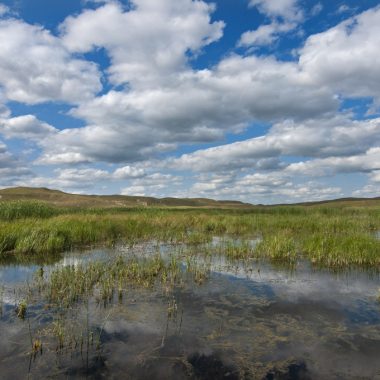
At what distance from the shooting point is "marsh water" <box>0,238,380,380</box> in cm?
658

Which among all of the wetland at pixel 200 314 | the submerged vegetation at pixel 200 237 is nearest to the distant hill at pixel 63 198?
the submerged vegetation at pixel 200 237

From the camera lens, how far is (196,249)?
20375mm

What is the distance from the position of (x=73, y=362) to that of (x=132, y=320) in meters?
2.41

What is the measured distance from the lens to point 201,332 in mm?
8242

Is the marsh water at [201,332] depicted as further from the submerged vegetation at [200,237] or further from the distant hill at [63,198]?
the distant hill at [63,198]

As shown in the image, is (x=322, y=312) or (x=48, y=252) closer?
(x=322, y=312)

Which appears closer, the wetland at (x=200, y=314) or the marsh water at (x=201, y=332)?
the marsh water at (x=201, y=332)

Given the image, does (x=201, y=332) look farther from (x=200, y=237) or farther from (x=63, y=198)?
(x=63, y=198)

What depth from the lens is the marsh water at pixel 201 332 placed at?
21.6 feet

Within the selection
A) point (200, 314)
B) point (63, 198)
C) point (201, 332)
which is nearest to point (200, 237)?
point (200, 314)

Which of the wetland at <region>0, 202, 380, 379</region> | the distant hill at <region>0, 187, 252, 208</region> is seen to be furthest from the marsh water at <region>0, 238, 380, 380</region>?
the distant hill at <region>0, 187, 252, 208</region>

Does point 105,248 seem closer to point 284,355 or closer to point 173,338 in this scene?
point 173,338

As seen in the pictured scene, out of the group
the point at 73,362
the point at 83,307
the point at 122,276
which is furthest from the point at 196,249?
the point at 73,362

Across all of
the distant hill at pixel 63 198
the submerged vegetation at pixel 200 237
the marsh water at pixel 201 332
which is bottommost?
the marsh water at pixel 201 332
